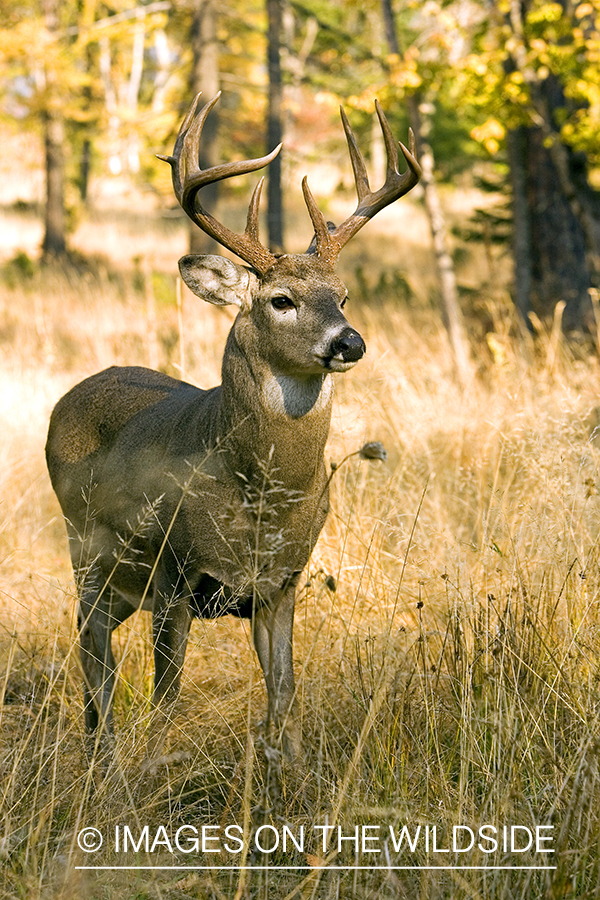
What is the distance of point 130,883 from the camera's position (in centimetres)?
264

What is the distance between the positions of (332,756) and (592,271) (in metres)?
8.19

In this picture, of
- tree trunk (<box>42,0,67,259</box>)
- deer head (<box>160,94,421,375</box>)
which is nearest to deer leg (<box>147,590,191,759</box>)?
deer head (<box>160,94,421,375</box>)

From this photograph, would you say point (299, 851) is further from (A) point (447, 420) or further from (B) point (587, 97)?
(B) point (587, 97)

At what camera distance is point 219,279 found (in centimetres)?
375

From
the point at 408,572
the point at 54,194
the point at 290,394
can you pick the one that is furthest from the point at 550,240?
the point at 54,194

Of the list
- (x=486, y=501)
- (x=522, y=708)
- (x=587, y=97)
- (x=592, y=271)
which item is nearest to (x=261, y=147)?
(x=592, y=271)

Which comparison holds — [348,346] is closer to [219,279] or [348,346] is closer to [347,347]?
[347,347]

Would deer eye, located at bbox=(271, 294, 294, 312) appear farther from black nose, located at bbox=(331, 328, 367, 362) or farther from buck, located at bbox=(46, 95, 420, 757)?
black nose, located at bbox=(331, 328, 367, 362)

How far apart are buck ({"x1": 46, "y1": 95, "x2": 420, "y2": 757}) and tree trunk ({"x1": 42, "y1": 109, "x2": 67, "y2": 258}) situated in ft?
52.1

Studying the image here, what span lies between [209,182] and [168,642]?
1.70 m

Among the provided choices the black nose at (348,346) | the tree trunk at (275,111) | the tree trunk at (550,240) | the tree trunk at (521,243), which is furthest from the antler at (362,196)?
the tree trunk at (275,111)

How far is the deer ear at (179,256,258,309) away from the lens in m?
3.71

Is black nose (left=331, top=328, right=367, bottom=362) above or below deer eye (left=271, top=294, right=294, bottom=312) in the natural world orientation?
below

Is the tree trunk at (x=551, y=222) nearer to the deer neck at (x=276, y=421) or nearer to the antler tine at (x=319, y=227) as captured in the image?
the antler tine at (x=319, y=227)
